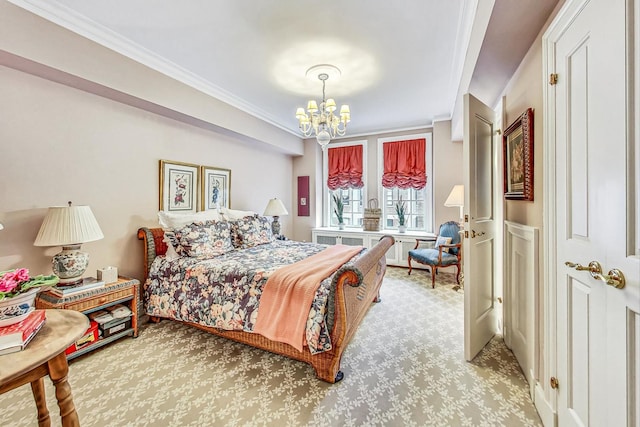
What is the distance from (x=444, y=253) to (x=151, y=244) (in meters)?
3.88

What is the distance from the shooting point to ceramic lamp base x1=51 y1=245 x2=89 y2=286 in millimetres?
2070

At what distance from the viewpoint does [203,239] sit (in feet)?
9.26

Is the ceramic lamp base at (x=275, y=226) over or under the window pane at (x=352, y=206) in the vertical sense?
under

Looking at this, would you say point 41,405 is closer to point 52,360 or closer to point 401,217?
point 52,360

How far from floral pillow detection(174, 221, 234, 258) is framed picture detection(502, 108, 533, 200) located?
9.28 feet

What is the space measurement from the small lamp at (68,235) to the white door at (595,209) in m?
3.16

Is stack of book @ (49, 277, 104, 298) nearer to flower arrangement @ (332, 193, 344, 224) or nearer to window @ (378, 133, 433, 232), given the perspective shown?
flower arrangement @ (332, 193, 344, 224)

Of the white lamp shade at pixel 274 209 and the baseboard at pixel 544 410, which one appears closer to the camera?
the baseboard at pixel 544 410

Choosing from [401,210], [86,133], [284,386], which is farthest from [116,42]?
[401,210]

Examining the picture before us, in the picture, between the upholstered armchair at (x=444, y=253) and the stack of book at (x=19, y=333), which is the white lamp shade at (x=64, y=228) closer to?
the stack of book at (x=19, y=333)

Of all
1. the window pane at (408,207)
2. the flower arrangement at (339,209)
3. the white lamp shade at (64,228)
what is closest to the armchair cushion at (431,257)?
the window pane at (408,207)

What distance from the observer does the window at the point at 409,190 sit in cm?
488

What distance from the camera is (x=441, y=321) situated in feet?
9.01

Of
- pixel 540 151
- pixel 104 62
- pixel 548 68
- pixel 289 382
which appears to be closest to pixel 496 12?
pixel 548 68
